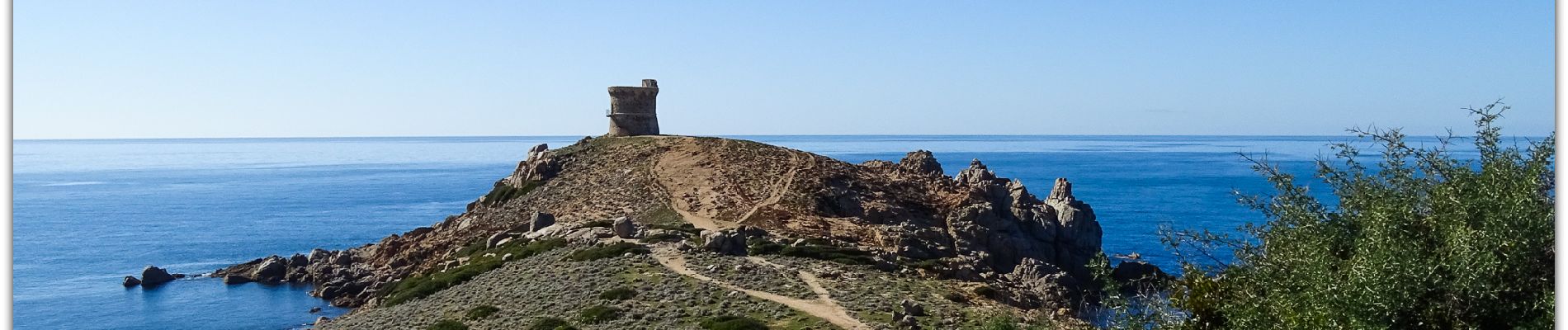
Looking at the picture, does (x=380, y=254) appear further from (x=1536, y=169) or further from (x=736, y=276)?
(x=1536, y=169)

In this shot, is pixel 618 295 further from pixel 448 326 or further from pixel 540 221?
pixel 540 221

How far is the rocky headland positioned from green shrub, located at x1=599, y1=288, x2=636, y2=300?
10 centimetres

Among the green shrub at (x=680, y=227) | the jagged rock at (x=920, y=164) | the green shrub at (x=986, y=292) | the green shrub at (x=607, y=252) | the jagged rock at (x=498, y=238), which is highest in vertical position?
the jagged rock at (x=920, y=164)

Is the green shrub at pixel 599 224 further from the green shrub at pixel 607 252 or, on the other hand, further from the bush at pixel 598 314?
the bush at pixel 598 314

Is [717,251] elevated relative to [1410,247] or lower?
lower

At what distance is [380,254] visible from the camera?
7825cm

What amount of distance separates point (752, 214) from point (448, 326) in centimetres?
2350

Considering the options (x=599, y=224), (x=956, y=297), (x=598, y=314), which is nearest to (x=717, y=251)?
(x=598, y=314)

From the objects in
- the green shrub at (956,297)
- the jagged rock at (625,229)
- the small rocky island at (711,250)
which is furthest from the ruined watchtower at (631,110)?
the green shrub at (956,297)

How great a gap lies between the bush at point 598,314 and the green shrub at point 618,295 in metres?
1.45

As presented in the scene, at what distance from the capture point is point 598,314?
40.6m

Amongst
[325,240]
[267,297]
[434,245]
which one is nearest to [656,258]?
[434,245]

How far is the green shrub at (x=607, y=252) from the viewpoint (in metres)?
52.3

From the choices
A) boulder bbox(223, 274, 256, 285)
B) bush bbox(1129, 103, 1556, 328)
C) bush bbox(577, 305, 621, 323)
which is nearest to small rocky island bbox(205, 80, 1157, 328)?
bush bbox(577, 305, 621, 323)
